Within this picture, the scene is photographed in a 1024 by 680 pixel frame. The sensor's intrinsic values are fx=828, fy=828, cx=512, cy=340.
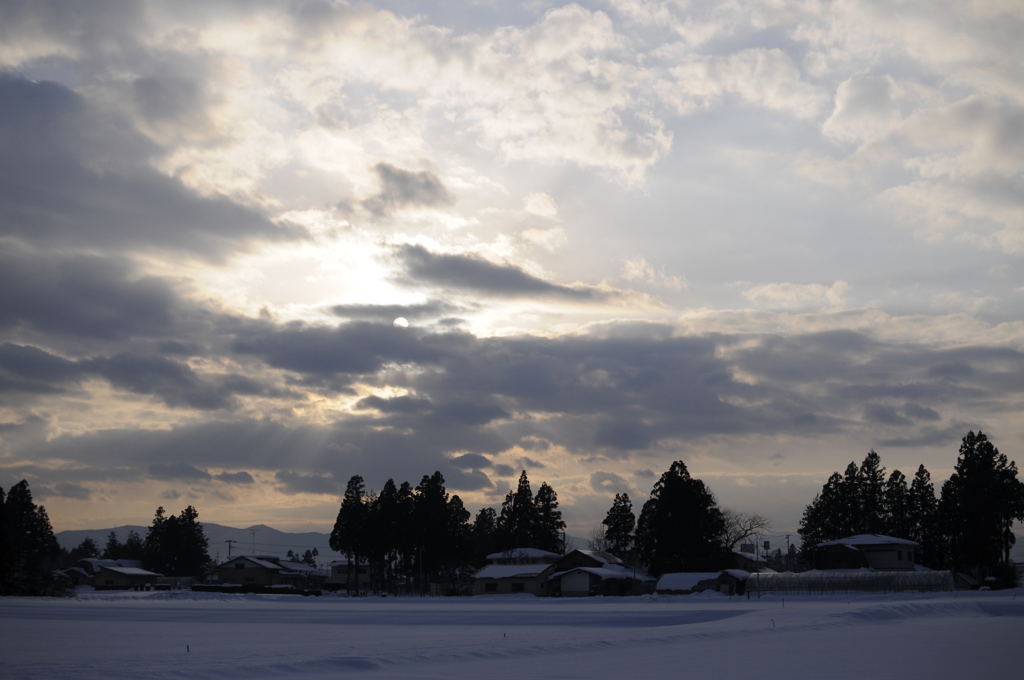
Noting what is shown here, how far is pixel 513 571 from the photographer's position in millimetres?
95938

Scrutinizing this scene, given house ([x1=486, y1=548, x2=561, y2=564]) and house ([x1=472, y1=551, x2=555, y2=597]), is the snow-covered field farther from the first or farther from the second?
house ([x1=486, y1=548, x2=561, y2=564])

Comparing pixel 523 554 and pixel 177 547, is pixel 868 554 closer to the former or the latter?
pixel 523 554

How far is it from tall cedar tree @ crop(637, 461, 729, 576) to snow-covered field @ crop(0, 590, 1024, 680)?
50063mm

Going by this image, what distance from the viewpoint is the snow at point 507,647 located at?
19156 mm

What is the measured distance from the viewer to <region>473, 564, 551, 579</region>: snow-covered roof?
94.5m

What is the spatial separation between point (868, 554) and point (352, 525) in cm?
6179

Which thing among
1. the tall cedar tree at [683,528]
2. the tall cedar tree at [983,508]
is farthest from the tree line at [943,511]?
the tall cedar tree at [683,528]

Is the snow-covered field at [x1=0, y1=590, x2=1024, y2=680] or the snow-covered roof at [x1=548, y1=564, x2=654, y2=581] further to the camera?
the snow-covered roof at [x1=548, y1=564, x2=654, y2=581]

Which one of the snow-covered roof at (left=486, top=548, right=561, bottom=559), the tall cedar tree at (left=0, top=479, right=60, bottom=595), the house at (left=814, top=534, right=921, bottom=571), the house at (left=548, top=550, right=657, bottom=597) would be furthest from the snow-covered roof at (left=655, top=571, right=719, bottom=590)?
the tall cedar tree at (left=0, top=479, right=60, bottom=595)

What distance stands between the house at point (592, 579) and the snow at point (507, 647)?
49876 millimetres

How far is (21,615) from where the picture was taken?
4006 centimetres

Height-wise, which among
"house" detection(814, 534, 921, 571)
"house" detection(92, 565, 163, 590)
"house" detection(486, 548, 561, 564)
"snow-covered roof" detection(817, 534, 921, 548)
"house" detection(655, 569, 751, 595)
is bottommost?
"house" detection(92, 565, 163, 590)

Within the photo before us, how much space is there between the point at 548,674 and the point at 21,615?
33040 mm

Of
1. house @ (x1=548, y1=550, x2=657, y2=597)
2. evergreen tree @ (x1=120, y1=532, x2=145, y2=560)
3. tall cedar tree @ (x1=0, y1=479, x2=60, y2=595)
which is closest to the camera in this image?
house @ (x1=548, y1=550, x2=657, y2=597)
